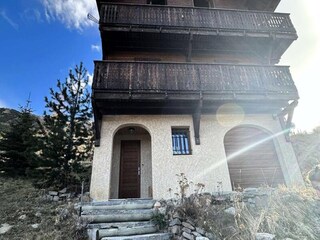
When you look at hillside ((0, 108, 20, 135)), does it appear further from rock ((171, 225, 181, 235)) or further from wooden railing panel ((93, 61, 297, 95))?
rock ((171, 225, 181, 235))

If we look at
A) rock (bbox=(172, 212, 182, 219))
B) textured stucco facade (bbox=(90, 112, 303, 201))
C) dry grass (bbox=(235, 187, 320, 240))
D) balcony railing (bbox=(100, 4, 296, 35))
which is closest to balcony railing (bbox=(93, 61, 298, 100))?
textured stucco facade (bbox=(90, 112, 303, 201))

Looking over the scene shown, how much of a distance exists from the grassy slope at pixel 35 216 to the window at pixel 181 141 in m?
4.38

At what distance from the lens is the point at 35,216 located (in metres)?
5.93

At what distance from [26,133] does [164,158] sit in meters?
7.24

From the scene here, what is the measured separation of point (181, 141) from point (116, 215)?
13.6 feet

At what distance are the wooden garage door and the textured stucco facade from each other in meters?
0.29

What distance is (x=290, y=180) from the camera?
→ 8492mm

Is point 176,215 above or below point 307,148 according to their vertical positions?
below

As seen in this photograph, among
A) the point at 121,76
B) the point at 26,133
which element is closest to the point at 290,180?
the point at 121,76

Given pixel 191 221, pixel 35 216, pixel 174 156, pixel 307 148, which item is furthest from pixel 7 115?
pixel 307 148

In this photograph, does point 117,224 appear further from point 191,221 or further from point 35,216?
point 35,216

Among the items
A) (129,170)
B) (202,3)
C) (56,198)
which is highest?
(202,3)

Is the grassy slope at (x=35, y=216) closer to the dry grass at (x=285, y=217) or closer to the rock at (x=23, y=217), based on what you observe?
the rock at (x=23, y=217)

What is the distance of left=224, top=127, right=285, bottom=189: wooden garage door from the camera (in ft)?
28.5
